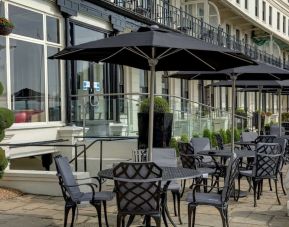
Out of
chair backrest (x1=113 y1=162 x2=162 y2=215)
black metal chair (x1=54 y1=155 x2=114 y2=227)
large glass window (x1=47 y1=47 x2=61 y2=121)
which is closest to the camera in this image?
chair backrest (x1=113 y1=162 x2=162 y2=215)

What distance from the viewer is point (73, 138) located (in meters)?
11.3

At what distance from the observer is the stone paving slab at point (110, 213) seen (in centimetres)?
626

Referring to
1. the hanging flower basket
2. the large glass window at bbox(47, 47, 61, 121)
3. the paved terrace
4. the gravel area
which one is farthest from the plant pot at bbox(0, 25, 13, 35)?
the paved terrace

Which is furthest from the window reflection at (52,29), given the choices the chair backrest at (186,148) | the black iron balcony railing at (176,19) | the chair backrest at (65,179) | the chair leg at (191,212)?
the chair leg at (191,212)

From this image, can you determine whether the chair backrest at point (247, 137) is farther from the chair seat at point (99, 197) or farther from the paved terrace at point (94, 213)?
the chair seat at point (99, 197)

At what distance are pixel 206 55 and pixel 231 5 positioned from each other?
19.4m

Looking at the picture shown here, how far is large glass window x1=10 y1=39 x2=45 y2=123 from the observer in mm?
10258

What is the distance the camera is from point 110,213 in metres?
6.80

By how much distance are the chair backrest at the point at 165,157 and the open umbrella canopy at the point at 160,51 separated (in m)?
1.37

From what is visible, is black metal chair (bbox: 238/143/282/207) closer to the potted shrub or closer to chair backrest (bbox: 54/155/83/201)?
the potted shrub

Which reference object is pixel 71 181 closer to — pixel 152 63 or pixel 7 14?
pixel 152 63

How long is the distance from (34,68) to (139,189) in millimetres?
6815

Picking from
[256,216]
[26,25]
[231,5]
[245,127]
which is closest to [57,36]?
[26,25]

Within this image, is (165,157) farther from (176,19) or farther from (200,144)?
(176,19)
